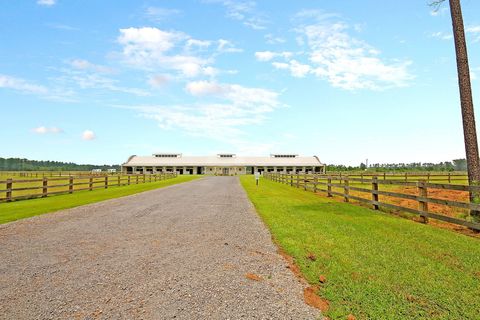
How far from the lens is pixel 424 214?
9.96m

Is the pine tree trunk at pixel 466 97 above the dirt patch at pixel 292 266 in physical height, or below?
above

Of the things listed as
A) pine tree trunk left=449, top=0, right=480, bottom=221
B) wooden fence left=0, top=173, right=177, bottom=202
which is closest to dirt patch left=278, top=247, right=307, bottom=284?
pine tree trunk left=449, top=0, right=480, bottom=221

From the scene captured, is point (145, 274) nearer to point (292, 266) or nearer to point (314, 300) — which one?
point (292, 266)

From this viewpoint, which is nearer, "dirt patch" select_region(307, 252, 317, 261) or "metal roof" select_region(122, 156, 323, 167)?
"dirt patch" select_region(307, 252, 317, 261)

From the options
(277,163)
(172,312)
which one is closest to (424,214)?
(172,312)

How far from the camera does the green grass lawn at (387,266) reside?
3.96 m

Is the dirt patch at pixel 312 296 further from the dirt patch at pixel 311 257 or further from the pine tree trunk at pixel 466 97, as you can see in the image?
the pine tree trunk at pixel 466 97

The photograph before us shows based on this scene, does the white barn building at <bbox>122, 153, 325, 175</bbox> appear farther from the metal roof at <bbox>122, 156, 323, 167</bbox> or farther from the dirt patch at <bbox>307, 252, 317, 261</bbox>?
the dirt patch at <bbox>307, 252, 317, 261</bbox>

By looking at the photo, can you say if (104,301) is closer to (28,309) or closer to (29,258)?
(28,309)

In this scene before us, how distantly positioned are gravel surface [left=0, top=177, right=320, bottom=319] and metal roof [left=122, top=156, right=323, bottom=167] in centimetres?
8075

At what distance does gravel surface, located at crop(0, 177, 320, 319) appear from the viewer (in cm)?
388

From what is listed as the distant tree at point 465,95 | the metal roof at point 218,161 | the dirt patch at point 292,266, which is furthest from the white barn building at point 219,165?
the dirt patch at point 292,266

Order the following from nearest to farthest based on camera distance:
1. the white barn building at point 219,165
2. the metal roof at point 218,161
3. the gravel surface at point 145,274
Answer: the gravel surface at point 145,274 < the white barn building at point 219,165 < the metal roof at point 218,161

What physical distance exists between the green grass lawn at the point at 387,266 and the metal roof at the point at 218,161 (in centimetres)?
8053
